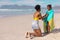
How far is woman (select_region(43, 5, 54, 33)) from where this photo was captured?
8.67m

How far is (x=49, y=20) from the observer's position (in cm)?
870

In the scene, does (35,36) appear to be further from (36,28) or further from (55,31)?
(55,31)

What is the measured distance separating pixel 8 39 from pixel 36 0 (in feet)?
53.8

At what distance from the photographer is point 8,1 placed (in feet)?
77.2

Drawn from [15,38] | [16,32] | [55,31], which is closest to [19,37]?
[15,38]

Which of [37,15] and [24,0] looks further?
[24,0]

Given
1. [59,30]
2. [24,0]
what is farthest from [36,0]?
[59,30]

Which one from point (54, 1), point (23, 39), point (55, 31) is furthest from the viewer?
point (54, 1)

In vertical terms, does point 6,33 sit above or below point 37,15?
below

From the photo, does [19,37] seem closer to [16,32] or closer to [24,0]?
[16,32]

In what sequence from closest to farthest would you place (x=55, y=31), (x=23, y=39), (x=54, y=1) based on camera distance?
(x=23, y=39), (x=55, y=31), (x=54, y=1)

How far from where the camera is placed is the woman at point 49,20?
341 inches

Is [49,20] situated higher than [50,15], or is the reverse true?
[50,15]

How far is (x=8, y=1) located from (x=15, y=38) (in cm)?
1557
